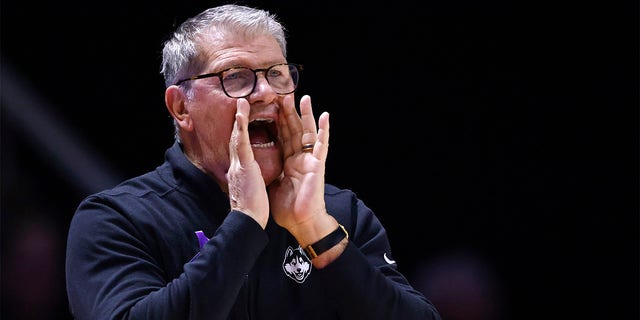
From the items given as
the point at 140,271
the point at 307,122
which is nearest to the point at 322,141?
the point at 307,122

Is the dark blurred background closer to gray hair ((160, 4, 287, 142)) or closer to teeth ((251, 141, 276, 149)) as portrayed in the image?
gray hair ((160, 4, 287, 142))

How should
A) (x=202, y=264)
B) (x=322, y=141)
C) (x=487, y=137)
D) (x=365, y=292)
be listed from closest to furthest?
(x=202, y=264) → (x=365, y=292) → (x=322, y=141) → (x=487, y=137)

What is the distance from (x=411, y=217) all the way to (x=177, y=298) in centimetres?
198

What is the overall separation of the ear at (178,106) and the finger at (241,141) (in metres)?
0.22

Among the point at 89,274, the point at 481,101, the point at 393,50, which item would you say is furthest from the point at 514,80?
the point at 89,274

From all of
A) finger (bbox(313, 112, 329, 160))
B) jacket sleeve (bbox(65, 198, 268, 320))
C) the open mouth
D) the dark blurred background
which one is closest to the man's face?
the open mouth

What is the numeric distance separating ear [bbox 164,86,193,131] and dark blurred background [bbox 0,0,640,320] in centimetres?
126

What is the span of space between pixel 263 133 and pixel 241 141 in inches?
7.9

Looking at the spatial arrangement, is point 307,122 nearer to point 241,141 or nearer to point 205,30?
point 241,141

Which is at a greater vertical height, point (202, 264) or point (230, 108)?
point (230, 108)

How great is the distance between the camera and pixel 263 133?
187cm

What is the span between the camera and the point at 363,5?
336 cm

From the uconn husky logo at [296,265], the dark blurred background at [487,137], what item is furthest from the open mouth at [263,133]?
the dark blurred background at [487,137]

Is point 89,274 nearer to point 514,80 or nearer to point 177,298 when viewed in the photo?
point 177,298
